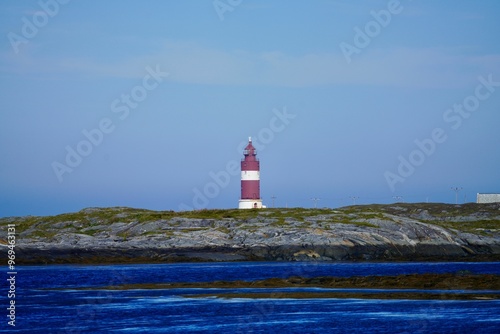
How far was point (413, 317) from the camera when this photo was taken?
39.3 meters

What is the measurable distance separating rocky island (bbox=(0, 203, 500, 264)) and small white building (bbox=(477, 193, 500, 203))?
103 feet

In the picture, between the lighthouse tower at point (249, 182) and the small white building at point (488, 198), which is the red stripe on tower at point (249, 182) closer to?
the lighthouse tower at point (249, 182)

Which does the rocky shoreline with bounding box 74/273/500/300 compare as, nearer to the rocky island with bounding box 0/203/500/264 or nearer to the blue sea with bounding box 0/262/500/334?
the blue sea with bounding box 0/262/500/334

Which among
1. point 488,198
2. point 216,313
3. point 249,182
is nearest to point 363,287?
point 216,313

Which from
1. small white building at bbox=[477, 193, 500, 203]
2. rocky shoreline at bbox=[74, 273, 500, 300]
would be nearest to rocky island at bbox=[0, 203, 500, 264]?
rocky shoreline at bbox=[74, 273, 500, 300]

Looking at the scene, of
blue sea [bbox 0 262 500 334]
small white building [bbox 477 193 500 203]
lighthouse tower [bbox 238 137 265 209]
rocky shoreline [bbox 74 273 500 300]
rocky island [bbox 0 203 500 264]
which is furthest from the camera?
small white building [bbox 477 193 500 203]

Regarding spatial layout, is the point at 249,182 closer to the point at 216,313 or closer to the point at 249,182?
the point at 249,182

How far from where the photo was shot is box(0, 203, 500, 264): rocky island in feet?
265

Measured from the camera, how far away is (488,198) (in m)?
129

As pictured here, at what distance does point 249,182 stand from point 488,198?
135 feet

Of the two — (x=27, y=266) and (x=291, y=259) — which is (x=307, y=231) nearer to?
(x=291, y=259)

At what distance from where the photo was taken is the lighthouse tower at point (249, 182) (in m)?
107

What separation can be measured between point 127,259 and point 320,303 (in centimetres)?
3863

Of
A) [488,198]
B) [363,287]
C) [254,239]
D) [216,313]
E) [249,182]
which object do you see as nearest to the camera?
[216,313]
